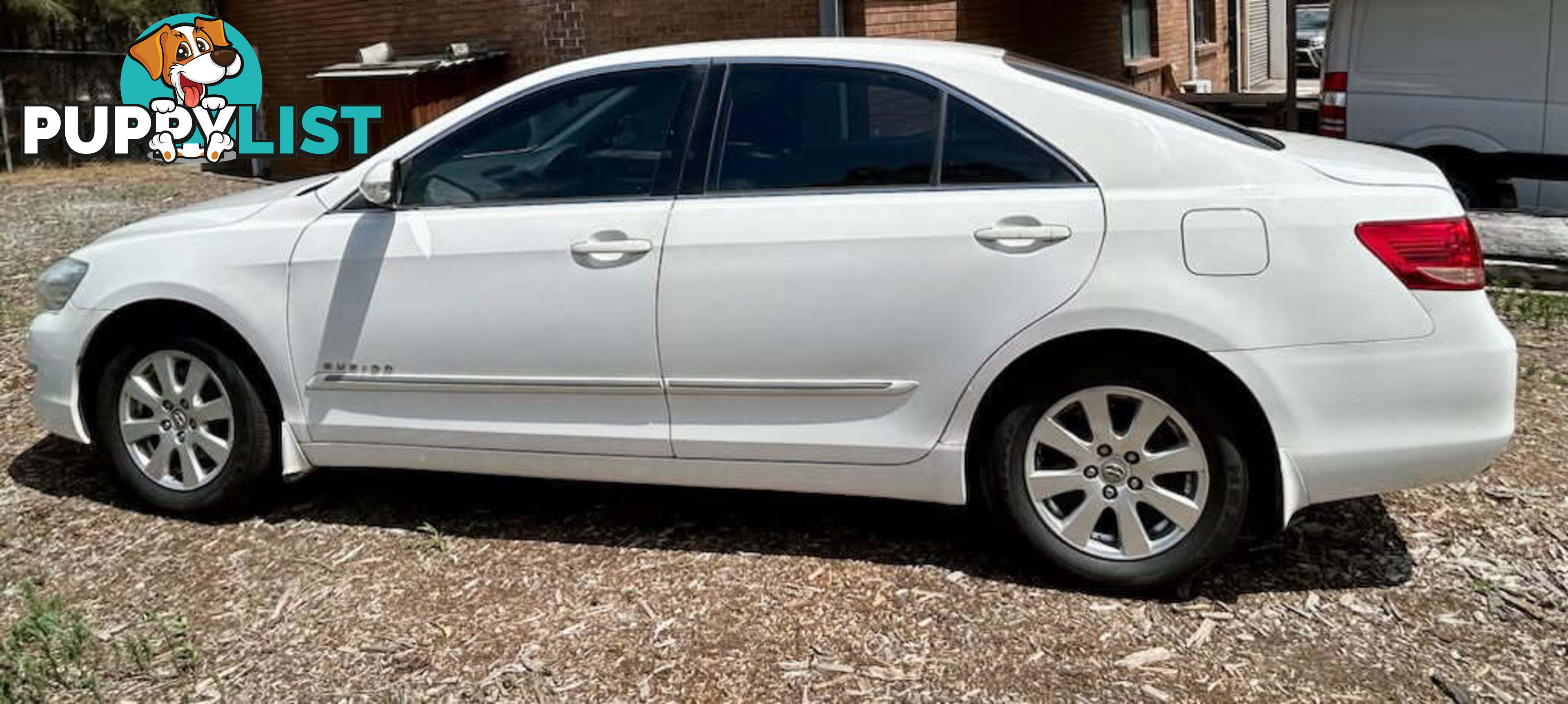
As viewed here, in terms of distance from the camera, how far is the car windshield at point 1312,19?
27031 mm

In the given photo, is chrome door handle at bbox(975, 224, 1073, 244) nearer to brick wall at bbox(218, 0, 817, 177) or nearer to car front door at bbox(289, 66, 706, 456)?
car front door at bbox(289, 66, 706, 456)

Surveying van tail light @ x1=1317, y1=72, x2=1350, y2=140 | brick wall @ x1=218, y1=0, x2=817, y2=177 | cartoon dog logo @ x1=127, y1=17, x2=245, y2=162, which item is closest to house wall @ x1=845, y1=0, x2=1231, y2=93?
brick wall @ x1=218, y1=0, x2=817, y2=177

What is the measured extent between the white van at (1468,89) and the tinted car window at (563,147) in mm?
6261

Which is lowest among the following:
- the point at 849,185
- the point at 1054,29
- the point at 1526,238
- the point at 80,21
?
the point at 1526,238

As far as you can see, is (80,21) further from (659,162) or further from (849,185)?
(849,185)

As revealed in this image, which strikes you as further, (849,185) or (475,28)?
(475,28)

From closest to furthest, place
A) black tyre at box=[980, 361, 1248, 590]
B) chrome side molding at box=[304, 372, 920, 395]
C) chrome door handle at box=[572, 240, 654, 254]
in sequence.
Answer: black tyre at box=[980, 361, 1248, 590]
chrome side molding at box=[304, 372, 920, 395]
chrome door handle at box=[572, 240, 654, 254]

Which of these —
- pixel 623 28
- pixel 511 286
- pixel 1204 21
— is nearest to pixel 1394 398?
pixel 511 286

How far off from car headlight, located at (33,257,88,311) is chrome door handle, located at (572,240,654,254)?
1.91m

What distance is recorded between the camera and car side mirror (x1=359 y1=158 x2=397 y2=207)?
4.42m

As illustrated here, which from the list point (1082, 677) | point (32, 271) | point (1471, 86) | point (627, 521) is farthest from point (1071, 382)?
point (32, 271)

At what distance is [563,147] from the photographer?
14.5 feet

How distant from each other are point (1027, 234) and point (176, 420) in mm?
2943

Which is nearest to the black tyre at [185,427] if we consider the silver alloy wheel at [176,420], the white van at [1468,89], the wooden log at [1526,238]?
the silver alloy wheel at [176,420]
